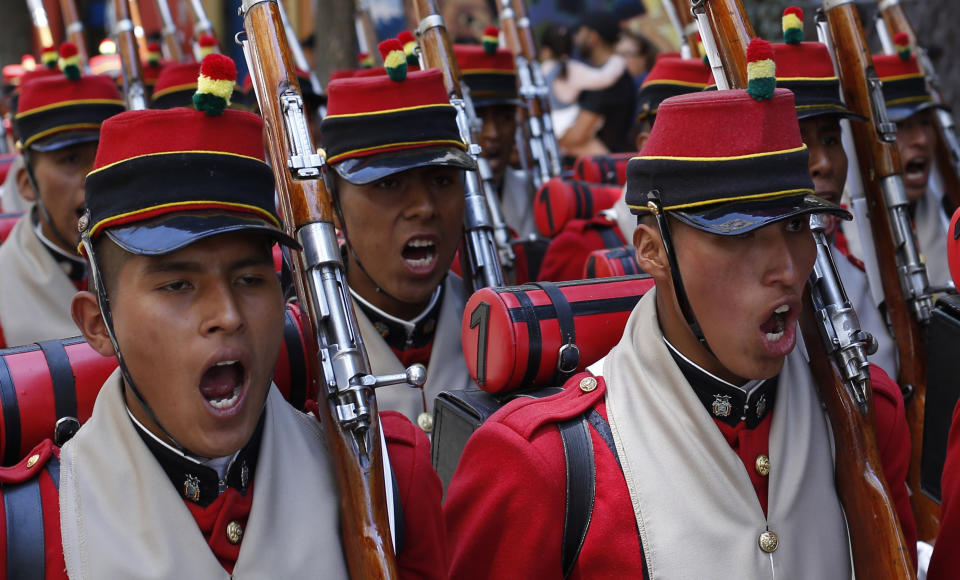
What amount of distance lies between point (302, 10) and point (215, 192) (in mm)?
15216

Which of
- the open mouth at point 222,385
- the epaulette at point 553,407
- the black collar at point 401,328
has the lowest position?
the epaulette at point 553,407

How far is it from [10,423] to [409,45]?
3.13 metres

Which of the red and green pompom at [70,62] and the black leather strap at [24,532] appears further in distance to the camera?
the red and green pompom at [70,62]

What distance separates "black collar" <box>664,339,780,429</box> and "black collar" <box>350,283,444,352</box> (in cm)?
174

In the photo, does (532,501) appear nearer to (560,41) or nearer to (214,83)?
(214,83)

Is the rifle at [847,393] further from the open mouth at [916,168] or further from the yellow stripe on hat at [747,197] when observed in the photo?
the open mouth at [916,168]

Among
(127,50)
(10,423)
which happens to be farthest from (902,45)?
(10,423)

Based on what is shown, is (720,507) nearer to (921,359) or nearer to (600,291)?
(600,291)

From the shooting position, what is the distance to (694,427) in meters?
2.84

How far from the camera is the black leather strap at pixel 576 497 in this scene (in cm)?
273

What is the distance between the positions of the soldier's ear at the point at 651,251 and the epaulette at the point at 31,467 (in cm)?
157

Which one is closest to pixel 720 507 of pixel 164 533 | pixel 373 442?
pixel 373 442

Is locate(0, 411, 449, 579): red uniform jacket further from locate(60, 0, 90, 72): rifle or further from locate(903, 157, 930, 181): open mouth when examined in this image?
locate(60, 0, 90, 72): rifle

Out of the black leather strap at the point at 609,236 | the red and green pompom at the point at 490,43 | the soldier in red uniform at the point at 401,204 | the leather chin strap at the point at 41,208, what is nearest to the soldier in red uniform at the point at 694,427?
the soldier in red uniform at the point at 401,204
